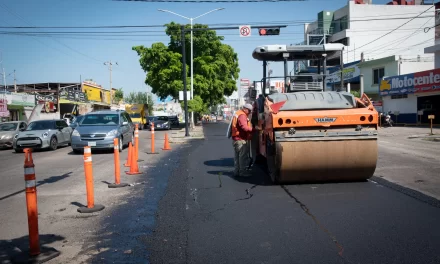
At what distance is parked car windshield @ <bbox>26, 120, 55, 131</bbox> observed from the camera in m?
18.1

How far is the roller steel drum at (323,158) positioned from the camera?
6.79 m

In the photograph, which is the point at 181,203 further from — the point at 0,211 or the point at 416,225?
the point at 416,225

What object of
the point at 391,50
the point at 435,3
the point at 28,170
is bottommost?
the point at 28,170

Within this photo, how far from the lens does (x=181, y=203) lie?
6.51 m

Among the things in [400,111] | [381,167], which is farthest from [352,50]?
[381,167]

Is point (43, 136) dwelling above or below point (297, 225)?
above

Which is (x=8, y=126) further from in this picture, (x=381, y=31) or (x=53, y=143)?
(x=381, y=31)

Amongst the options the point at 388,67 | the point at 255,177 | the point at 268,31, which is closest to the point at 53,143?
the point at 268,31

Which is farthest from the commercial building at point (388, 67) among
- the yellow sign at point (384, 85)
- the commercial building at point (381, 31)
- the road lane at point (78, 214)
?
the road lane at point (78, 214)

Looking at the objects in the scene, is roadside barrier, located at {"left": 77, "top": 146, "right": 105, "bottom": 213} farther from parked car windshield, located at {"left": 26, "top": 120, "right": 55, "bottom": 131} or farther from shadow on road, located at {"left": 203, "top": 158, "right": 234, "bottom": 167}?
parked car windshield, located at {"left": 26, "top": 120, "right": 55, "bottom": 131}

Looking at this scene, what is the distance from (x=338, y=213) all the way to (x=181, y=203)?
2.50 m

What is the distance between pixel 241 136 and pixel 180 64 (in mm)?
32259

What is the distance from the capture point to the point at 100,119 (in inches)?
633

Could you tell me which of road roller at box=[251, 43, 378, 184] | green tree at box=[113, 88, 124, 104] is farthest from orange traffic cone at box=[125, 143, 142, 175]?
green tree at box=[113, 88, 124, 104]
